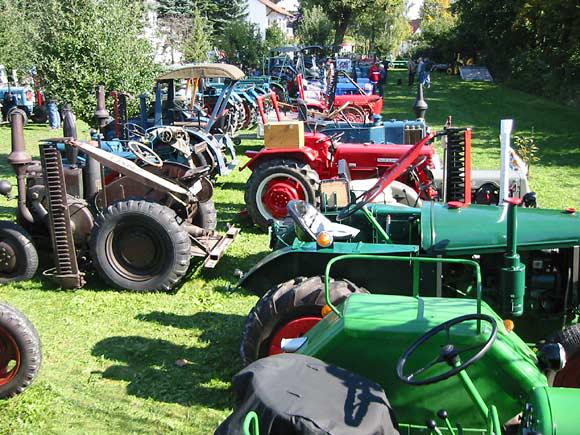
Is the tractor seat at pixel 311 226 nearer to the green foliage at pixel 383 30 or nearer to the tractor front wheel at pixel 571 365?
the tractor front wheel at pixel 571 365

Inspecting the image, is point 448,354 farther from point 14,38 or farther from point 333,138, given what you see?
point 14,38

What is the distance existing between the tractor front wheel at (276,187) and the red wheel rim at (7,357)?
4388mm

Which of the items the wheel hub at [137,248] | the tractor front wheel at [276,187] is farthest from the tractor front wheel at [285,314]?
the tractor front wheel at [276,187]

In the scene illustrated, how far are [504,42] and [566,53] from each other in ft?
42.0

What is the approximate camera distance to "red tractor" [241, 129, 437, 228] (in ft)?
27.0

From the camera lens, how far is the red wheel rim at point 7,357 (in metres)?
4.27

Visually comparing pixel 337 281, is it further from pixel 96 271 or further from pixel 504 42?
pixel 504 42

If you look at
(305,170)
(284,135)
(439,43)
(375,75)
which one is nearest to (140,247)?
(305,170)

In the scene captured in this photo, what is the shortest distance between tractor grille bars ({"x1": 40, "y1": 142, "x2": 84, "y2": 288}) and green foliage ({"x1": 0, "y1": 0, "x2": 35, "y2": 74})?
16.5 meters

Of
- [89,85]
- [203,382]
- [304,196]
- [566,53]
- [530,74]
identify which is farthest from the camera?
[530,74]

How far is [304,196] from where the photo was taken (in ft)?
27.1

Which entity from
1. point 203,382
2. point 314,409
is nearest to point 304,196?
point 203,382

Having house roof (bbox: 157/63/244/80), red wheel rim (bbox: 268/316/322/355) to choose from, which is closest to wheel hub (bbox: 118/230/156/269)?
red wheel rim (bbox: 268/316/322/355)

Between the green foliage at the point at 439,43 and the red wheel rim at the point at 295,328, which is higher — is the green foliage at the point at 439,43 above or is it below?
above
